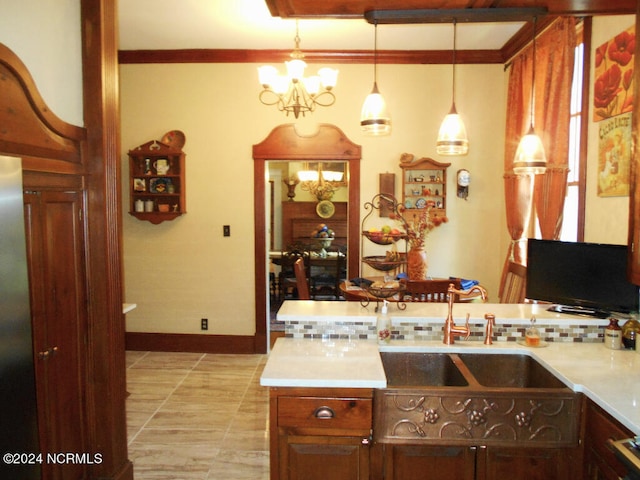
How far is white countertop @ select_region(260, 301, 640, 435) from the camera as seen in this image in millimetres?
1802

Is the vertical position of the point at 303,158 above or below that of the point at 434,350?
above

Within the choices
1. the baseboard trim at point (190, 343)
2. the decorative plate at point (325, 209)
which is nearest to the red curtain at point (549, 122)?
the baseboard trim at point (190, 343)

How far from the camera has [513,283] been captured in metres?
4.03

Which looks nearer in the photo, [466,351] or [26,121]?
[26,121]

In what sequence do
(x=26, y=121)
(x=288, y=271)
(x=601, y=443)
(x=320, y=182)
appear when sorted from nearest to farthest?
(x=601, y=443) < (x=26, y=121) < (x=288, y=271) < (x=320, y=182)

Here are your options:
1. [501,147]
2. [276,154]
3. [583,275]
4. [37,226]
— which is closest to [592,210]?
[583,275]

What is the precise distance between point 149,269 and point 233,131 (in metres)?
1.67

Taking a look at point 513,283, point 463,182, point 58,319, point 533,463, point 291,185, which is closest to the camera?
point 533,463

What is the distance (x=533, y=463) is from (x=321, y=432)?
820 millimetres

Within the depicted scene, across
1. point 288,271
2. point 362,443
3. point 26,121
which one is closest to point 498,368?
point 362,443

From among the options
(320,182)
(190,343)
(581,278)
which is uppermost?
(320,182)

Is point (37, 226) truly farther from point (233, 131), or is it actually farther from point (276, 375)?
point (233, 131)

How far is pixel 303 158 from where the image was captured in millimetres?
4820

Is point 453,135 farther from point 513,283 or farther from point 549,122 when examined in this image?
point 513,283
